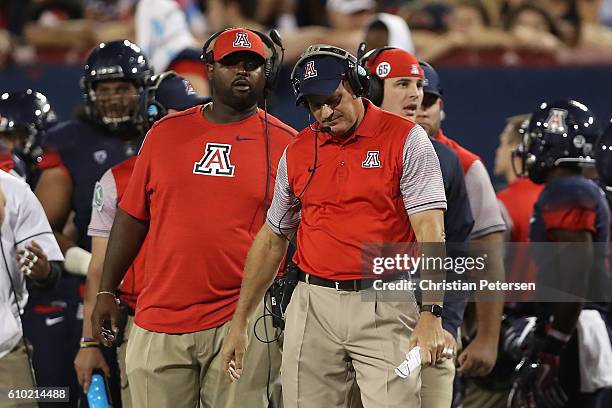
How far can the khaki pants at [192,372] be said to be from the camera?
187 inches

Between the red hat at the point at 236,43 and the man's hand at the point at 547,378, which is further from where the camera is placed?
the man's hand at the point at 547,378

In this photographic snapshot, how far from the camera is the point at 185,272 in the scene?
4.77 m

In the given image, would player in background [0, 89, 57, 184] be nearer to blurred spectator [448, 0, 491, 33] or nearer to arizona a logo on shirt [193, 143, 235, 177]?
arizona a logo on shirt [193, 143, 235, 177]

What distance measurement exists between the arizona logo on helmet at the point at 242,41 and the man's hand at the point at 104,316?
42.3 inches

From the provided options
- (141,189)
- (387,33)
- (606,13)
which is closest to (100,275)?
(141,189)

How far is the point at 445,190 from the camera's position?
493cm

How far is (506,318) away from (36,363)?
229 centimetres

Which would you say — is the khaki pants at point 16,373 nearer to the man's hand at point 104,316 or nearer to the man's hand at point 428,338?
the man's hand at point 104,316

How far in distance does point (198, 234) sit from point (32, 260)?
74 centimetres

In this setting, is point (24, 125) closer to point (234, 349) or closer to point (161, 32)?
point (234, 349)

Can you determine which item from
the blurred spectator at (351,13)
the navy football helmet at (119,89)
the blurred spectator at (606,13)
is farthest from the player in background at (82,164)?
the blurred spectator at (606,13)

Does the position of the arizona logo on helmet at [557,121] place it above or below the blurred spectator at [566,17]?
below

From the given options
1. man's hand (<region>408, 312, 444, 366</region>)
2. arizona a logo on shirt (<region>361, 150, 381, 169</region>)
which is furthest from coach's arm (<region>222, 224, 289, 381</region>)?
man's hand (<region>408, 312, 444, 366</region>)

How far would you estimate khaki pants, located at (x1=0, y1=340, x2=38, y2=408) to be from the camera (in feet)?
16.2
